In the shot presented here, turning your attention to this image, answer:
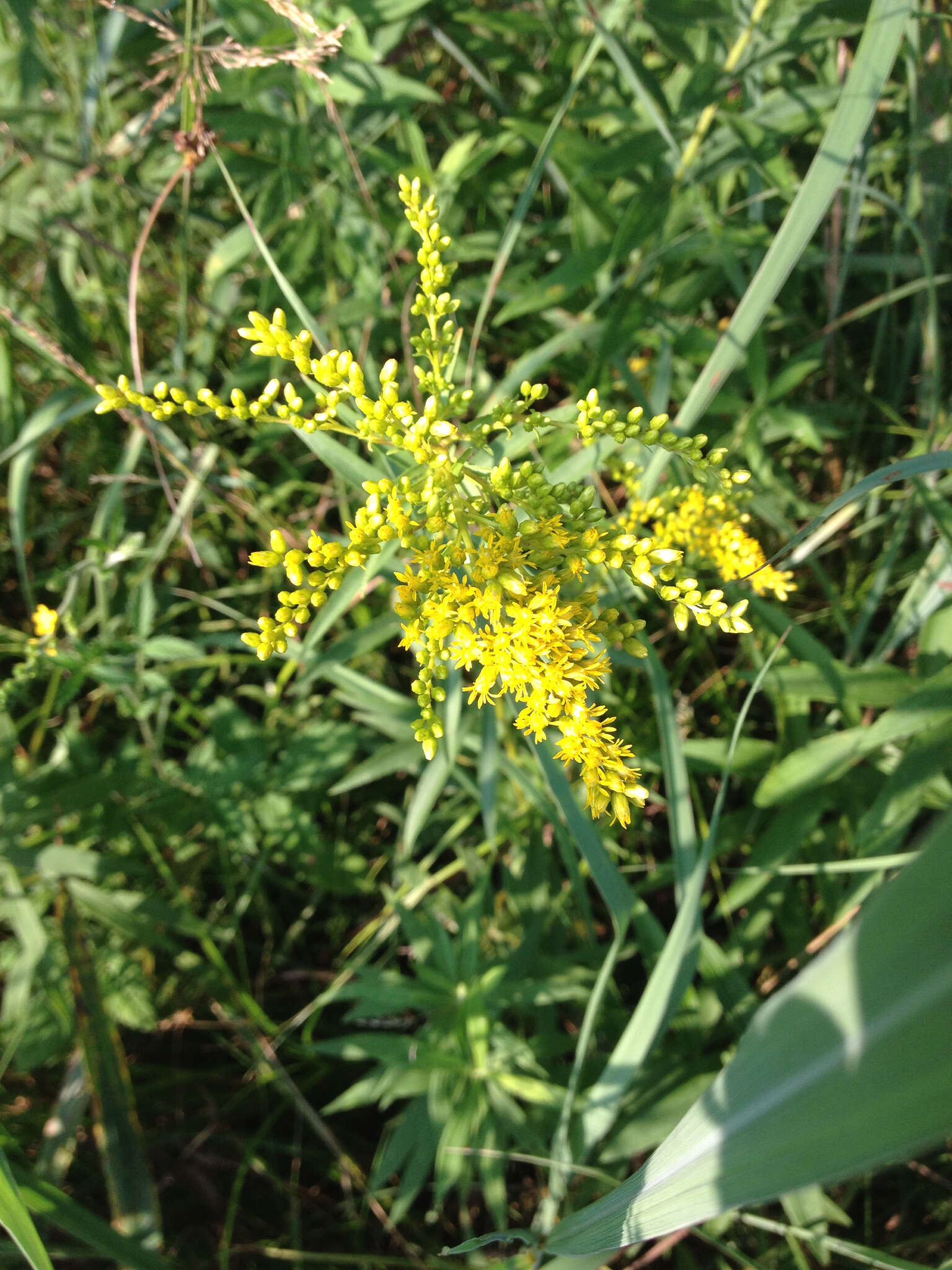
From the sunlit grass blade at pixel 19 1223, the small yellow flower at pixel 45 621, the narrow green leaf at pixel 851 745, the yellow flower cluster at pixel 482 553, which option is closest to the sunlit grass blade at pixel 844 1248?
the narrow green leaf at pixel 851 745

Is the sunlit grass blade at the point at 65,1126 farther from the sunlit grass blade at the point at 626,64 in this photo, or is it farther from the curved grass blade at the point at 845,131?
the sunlit grass blade at the point at 626,64

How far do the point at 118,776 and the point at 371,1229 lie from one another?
7.14 ft

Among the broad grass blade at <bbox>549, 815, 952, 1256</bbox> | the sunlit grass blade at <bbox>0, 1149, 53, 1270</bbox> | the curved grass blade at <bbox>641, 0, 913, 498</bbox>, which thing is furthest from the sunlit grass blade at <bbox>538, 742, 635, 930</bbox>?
the sunlit grass blade at <bbox>0, 1149, 53, 1270</bbox>

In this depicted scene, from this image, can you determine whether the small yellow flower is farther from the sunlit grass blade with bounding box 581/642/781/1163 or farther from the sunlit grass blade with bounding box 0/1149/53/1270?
the sunlit grass blade with bounding box 581/642/781/1163

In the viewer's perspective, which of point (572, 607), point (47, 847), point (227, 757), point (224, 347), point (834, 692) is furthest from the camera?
point (224, 347)

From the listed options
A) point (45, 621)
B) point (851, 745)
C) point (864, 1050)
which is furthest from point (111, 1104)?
point (864, 1050)

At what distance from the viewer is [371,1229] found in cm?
327

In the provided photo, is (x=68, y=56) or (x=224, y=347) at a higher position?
(x=68, y=56)

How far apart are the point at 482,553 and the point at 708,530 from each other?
0.78 metres

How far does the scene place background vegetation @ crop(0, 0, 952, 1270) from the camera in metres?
2.55

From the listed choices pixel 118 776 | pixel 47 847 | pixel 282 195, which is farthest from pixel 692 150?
pixel 47 847

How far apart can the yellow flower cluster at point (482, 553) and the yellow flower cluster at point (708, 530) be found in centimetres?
36

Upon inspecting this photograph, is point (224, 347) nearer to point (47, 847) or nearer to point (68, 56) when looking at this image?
point (68, 56)

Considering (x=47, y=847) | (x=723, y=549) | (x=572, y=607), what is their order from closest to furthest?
(x=572, y=607) < (x=723, y=549) < (x=47, y=847)
